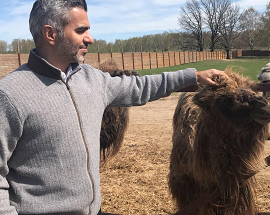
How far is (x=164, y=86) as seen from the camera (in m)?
2.26

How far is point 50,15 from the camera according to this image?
1742 millimetres

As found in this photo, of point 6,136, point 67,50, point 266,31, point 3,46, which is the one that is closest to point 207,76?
point 67,50

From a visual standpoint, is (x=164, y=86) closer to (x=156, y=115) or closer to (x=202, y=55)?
(x=156, y=115)

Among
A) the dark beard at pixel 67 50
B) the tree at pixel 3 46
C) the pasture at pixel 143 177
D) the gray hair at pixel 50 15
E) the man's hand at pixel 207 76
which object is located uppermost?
the tree at pixel 3 46

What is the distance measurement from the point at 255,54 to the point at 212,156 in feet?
218

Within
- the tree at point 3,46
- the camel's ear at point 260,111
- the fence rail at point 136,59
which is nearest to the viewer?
the camel's ear at point 260,111

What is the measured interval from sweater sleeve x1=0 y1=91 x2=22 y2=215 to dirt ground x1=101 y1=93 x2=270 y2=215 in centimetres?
235

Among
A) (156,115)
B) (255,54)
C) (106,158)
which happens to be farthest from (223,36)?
(106,158)

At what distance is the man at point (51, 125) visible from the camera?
1.64m

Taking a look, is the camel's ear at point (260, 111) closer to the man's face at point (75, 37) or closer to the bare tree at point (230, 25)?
the man's face at point (75, 37)

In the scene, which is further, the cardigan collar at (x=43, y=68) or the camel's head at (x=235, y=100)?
the camel's head at (x=235, y=100)

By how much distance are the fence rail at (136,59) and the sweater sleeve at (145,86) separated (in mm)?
10531

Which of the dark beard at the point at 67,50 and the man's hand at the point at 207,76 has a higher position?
the dark beard at the point at 67,50

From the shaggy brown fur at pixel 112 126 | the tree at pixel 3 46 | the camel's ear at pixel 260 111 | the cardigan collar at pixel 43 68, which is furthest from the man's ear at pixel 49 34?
the tree at pixel 3 46
